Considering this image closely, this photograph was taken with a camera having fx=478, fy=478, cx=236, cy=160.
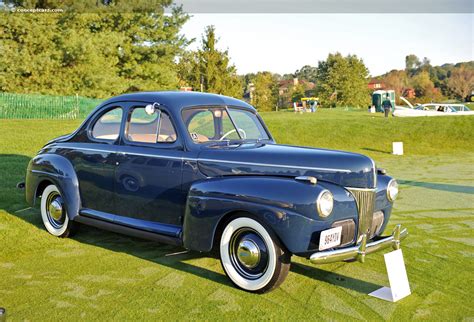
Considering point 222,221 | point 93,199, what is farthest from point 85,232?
point 222,221

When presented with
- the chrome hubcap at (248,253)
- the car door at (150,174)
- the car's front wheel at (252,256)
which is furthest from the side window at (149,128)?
the chrome hubcap at (248,253)

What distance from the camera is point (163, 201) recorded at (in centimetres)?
503

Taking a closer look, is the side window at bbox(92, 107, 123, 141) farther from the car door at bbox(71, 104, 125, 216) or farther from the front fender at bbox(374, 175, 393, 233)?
the front fender at bbox(374, 175, 393, 233)

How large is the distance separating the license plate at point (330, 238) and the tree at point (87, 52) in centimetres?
3344

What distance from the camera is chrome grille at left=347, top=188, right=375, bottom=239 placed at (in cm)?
435

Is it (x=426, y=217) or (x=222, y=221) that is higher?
(x=222, y=221)

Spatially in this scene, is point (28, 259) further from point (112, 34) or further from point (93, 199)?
point (112, 34)

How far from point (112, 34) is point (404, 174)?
29.8m

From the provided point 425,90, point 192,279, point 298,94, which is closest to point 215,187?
point 192,279

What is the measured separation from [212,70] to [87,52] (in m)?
10.2

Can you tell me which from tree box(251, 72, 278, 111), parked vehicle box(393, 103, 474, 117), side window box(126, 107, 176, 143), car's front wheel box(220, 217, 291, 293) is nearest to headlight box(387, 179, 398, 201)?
car's front wheel box(220, 217, 291, 293)

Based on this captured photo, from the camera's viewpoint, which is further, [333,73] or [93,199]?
[333,73]

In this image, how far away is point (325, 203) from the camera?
158 inches

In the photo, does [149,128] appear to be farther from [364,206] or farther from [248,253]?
[364,206]
